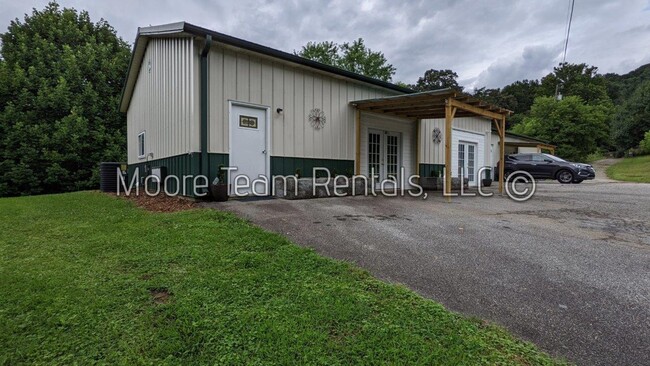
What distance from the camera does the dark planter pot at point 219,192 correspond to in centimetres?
609

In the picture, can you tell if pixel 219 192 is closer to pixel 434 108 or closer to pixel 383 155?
pixel 383 155

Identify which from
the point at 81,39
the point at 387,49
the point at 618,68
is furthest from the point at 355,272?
the point at 618,68

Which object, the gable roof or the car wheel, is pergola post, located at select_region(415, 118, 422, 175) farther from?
the car wheel

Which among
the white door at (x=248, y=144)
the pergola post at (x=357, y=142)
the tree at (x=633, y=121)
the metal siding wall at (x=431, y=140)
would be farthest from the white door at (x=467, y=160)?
the tree at (x=633, y=121)

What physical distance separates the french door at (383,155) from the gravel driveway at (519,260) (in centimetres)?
407

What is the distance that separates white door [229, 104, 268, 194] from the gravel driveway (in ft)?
3.85

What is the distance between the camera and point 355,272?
2.58 m

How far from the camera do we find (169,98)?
7531mm

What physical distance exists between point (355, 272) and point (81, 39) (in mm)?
20651

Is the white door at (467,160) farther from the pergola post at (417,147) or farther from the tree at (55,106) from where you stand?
the tree at (55,106)

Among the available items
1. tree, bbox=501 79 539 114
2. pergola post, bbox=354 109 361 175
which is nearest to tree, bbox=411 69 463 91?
tree, bbox=501 79 539 114

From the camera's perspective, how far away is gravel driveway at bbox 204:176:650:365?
73.8 inches

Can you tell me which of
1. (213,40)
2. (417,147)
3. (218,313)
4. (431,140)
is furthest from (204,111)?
(431,140)

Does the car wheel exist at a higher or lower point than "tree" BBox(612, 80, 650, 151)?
lower
